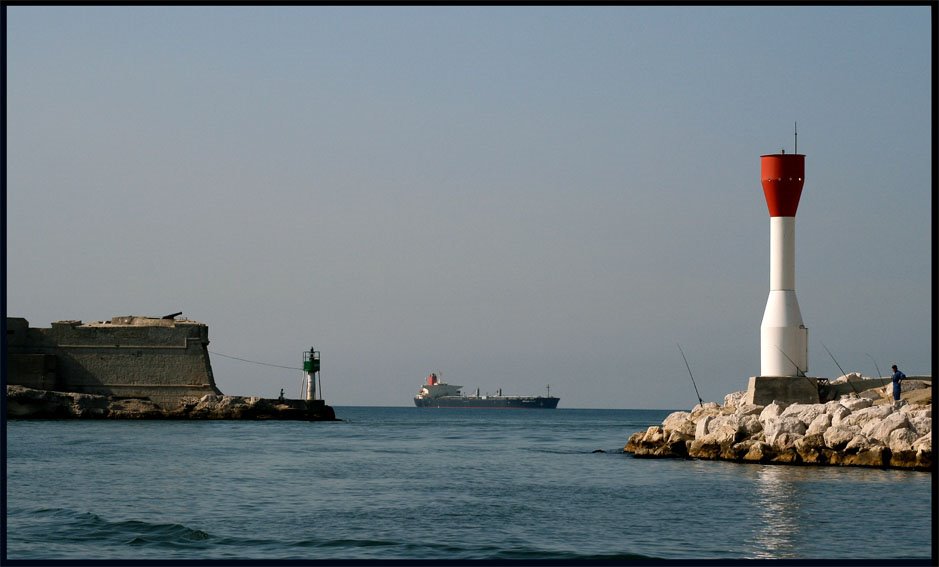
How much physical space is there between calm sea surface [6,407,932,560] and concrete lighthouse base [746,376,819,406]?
2432mm

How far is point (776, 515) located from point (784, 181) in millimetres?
11448

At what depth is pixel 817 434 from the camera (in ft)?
73.8

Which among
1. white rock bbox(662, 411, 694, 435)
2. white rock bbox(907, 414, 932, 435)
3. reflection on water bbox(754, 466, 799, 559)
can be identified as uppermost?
white rock bbox(907, 414, 932, 435)

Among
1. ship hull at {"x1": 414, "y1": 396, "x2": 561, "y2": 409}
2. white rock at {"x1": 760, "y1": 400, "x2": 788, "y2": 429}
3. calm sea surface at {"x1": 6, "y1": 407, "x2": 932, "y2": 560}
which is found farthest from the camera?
ship hull at {"x1": 414, "y1": 396, "x2": 561, "y2": 409}

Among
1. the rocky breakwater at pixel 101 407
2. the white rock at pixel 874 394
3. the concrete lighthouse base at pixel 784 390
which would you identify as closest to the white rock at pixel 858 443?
the concrete lighthouse base at pixel 784 390

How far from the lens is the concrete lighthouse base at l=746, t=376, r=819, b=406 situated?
25516mm

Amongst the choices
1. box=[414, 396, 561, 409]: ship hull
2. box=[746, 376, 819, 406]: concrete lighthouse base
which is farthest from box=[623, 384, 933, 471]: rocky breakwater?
box=[414, 396, 561, 409]: ship hull

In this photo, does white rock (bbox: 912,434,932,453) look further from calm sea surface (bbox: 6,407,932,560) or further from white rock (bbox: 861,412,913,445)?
calm sea surface (bbox: 6,407,932,560)

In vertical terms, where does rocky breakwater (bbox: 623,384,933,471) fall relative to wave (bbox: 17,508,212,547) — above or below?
above

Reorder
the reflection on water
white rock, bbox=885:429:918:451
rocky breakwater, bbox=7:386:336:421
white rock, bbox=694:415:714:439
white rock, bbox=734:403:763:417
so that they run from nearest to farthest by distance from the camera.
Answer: the reflection on water < white rock, bbox=885:429:918:451 < white rock, bbox=734:403:763:417 < white rock, bbox=694:415:714:439 < rocky breakwater, bbox=7:386:336:421

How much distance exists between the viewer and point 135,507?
16.8 meters

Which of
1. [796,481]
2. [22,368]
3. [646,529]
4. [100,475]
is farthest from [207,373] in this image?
[646,529]

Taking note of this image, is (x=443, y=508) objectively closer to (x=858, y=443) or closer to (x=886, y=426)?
(x=858, y=443)

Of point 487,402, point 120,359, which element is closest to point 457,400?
point 487,402
